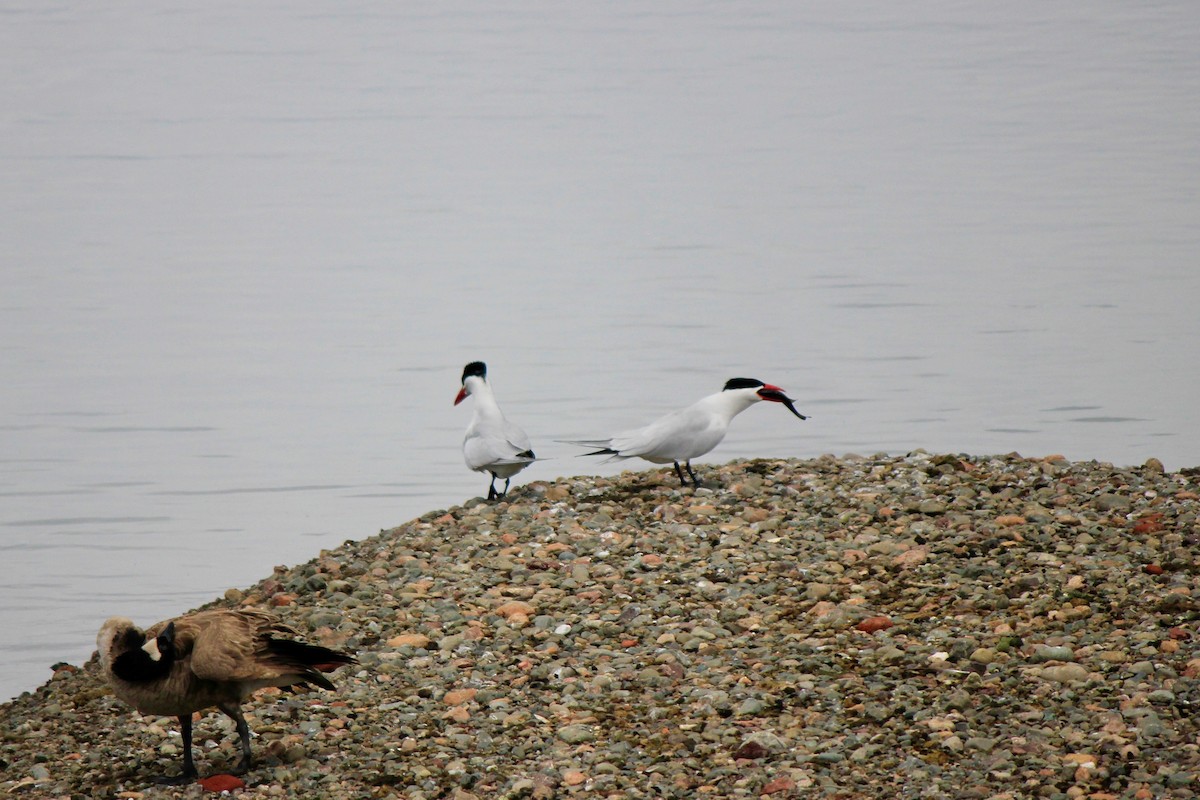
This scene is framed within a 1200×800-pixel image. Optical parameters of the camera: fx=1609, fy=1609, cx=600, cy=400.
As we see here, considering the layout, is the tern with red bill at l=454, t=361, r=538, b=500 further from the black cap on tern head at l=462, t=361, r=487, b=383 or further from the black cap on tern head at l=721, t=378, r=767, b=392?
the black cap on tern head at l=721, t=378, r=767, b=392

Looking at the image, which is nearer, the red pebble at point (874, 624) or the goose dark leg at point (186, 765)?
the goose dark leg at point (186, 765)

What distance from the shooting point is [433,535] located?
1014cm

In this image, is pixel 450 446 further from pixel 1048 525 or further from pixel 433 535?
pixel 1048 525

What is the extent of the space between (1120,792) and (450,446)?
34.5 ft

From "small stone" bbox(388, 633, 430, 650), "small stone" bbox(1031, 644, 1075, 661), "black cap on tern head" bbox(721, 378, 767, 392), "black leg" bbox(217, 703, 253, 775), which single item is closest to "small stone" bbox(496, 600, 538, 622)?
"small stone" bbox(388, 633, 430, 650)

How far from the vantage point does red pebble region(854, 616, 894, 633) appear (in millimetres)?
7713

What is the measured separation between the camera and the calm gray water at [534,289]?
14820mm

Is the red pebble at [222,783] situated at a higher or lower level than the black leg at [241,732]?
lower

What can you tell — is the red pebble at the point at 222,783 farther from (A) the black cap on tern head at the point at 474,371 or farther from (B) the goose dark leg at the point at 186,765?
(A) the black cap on tern head at the point at 474,371

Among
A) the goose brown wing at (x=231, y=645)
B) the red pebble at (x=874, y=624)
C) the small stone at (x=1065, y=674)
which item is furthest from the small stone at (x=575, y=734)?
the small stone at (x=1065, y=674)

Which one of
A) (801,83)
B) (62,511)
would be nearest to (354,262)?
(62,511)

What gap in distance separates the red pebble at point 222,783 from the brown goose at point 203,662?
0.34 feet

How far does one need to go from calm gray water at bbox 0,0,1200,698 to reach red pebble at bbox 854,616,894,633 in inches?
214

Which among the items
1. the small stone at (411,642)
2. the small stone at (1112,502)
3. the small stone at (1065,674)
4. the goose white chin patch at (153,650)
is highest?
the small stone at (1112,502)
